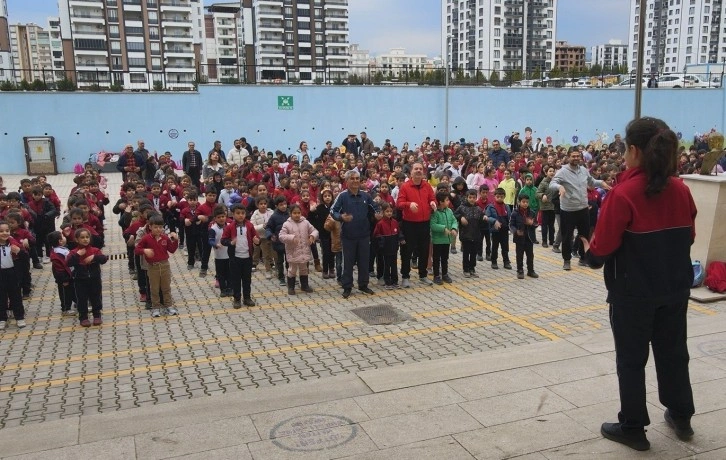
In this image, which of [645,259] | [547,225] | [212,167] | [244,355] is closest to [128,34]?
[212,167]

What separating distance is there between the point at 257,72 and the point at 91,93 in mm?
7982

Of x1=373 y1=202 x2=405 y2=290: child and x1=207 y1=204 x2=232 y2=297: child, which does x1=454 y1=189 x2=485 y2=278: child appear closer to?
x1=373 y1=202 x2=405 y2=290: child

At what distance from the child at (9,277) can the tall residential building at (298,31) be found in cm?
9108

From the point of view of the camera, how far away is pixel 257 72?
31.3 meters

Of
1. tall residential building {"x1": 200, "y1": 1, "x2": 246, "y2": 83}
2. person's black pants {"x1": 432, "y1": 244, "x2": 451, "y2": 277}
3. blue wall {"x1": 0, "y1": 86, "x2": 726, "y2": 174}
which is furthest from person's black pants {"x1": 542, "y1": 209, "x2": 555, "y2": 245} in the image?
tall residential building {"x1": 200, "y1": 1, "x2": 246, "y2": 83}

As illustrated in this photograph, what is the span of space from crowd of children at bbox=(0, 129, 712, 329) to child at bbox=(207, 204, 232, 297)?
0.02 meters

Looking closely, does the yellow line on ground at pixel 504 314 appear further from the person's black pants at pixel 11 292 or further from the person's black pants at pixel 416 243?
the person's black pants at pixel 11 292

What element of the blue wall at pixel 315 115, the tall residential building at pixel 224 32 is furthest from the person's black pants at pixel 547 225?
the tall residential building at pixel 224 32

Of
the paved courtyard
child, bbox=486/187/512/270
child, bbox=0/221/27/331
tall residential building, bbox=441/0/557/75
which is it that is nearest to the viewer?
the paved courtyard

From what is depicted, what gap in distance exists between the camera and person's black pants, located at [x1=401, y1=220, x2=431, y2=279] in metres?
9.90

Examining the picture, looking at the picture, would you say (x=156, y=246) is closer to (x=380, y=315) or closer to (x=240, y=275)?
(x=240, y=275)

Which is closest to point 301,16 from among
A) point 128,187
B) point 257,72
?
point 257,72

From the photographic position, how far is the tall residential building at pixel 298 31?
3851 inches

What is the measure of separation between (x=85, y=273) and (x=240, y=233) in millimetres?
2081
